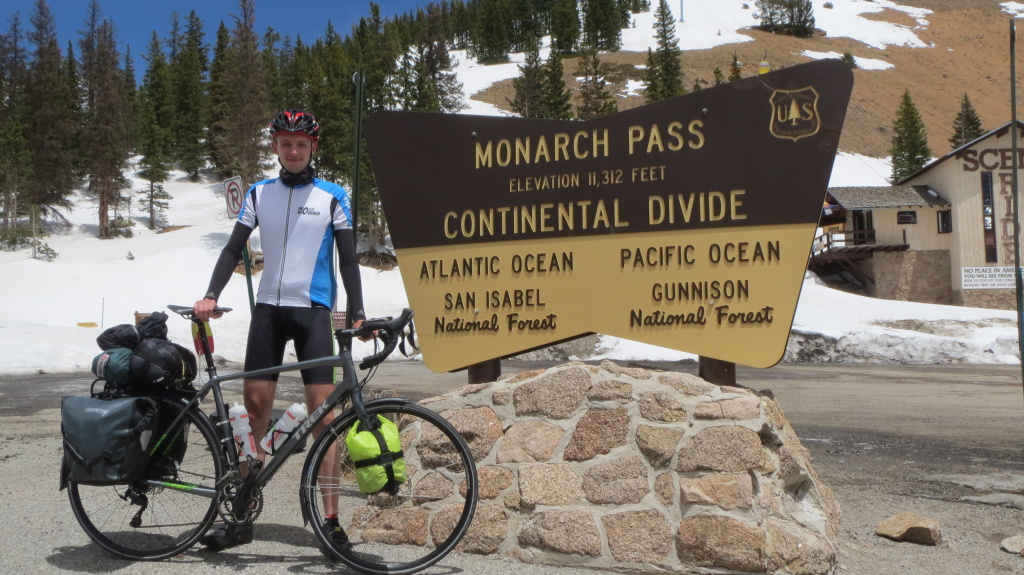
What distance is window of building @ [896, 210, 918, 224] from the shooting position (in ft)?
133

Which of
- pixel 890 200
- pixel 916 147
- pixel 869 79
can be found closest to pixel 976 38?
pixel 869 79

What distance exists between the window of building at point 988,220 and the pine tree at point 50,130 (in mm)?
52203

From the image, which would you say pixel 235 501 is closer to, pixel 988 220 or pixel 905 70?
pixel 988 220

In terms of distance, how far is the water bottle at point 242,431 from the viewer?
3.53 metres

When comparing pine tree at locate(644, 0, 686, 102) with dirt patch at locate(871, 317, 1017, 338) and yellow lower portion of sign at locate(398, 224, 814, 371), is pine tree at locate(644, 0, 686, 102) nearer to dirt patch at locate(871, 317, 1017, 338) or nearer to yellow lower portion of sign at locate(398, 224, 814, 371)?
dirt patch at locate(871, 317, 1017, 338)

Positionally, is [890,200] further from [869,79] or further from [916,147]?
[869,79]

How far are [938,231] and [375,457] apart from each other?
143 feet

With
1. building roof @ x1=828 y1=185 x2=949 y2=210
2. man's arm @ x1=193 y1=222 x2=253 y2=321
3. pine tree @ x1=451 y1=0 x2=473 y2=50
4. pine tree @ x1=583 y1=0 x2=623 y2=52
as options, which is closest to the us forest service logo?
man's arm @ x1=193 y1=222 x2=253 y2=321

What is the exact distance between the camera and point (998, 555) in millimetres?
4203

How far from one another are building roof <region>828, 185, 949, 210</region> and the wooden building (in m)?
0.05

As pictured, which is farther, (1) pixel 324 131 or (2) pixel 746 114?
(1) pixel 324 131

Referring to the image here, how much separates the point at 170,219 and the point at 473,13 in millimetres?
88508

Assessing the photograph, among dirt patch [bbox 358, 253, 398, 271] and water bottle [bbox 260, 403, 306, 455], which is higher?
dirt patch [bbox 358, 253, 398, 271]

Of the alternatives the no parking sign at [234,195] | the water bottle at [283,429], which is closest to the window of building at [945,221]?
the no parking sign at [234,195]
